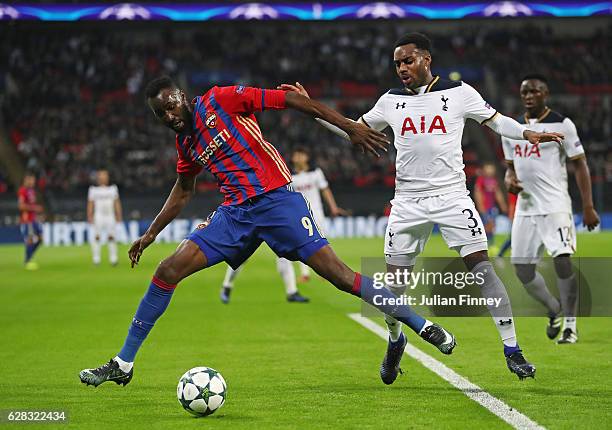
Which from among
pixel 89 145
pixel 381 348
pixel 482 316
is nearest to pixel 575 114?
pixel 89 145

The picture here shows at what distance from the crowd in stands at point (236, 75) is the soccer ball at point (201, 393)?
2750 centimetres

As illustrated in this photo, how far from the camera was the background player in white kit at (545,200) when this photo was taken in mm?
9102

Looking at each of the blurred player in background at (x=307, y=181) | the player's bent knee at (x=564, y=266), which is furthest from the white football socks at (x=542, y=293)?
the blurred player in background at (x=307, y=181)

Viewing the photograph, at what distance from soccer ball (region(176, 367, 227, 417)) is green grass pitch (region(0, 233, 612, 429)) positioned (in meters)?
0.08

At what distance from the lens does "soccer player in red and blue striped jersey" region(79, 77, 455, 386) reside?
666cm

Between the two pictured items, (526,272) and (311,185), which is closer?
(526,272)

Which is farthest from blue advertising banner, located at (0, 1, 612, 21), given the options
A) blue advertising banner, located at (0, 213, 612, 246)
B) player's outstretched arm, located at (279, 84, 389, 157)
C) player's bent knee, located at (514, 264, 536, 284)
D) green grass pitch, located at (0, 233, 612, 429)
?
player's outstretched arm, located at (279, 84, 389, 157)

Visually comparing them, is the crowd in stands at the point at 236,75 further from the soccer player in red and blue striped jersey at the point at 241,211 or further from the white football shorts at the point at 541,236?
the soccer player in red and blue striped jersey at the point at 241,211

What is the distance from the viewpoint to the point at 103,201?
21.7m

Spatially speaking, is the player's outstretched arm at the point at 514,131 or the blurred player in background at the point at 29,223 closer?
the player's outstretched arm at the point at 514,131

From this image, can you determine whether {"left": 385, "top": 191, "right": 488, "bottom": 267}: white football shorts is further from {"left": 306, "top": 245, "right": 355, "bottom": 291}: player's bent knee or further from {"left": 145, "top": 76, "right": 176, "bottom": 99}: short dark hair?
{"left": 145, "top": 76, "right": 176, "bottom": 99}: short dark hair

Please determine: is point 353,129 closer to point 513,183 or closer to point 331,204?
point 513,183

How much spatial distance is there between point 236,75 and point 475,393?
34.0 meters

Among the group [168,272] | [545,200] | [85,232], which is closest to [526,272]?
[545,200]
